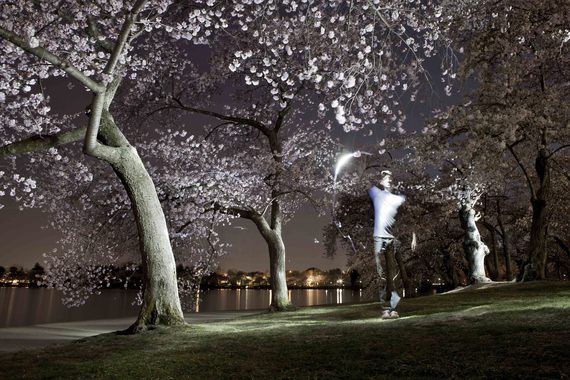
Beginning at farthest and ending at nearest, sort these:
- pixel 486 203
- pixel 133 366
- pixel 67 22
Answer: pixel 486 203, pixel 67 22, pixel 133 366

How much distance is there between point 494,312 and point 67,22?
12264 mm

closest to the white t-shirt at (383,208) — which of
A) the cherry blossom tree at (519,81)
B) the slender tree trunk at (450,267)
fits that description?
the cherry blossom tree at (519,81)

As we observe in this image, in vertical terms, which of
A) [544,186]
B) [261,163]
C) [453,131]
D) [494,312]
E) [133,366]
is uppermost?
[453,131]

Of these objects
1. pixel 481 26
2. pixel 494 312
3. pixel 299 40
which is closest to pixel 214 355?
pixel 494 312

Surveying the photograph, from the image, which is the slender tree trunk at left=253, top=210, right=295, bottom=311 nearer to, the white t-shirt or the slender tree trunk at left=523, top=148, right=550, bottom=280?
the slender tree trunk at left=523, top=148, right=550, bottom=280

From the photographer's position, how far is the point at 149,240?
36.8 ft

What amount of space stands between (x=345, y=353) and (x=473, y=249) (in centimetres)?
1888

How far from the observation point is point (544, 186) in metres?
18.5

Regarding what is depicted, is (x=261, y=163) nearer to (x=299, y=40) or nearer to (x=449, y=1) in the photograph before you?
(x=299, y=40)

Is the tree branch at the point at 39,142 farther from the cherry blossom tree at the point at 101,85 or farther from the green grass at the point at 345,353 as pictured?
the green grass at the point at 345,353

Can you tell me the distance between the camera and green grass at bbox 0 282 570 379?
506cm

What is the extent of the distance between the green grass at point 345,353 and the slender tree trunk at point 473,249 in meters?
14.2

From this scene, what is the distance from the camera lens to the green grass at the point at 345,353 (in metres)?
5.06

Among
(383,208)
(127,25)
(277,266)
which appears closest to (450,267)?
(277,266)
